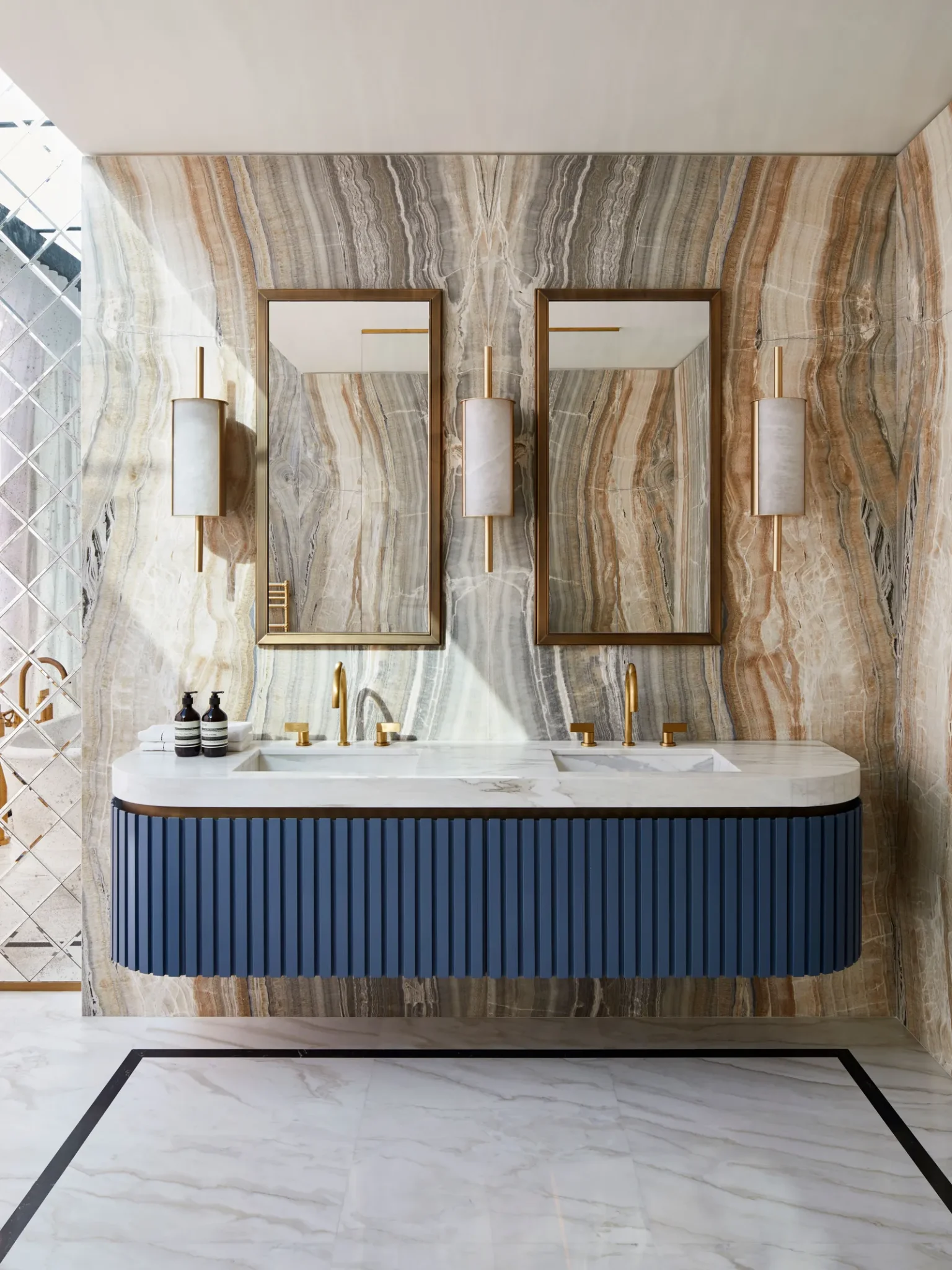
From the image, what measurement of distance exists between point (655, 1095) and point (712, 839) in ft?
2.28

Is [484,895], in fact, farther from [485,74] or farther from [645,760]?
[485,74]

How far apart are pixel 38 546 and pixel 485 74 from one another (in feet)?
6.46

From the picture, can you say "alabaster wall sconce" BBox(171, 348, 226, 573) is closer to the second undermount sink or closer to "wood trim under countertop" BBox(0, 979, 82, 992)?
the second undermount sink

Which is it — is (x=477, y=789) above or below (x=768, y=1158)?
above

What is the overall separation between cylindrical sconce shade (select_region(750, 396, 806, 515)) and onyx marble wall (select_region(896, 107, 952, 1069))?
0.35 metres

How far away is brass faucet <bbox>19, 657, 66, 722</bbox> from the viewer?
309 cm

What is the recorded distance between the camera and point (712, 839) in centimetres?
244

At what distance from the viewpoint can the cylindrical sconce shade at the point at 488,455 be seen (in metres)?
2.79

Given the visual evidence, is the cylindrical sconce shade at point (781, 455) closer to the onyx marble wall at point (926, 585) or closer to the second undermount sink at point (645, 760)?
the onyx marble wall at point (926, 585)

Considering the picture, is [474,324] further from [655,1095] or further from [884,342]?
[655,1095]

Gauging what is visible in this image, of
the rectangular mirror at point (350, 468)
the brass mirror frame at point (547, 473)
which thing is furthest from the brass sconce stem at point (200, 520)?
the brass mirror frame at point (547, 473)

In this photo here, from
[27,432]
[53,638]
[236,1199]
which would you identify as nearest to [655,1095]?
[236,1199]

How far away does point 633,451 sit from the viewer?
289 centimetres

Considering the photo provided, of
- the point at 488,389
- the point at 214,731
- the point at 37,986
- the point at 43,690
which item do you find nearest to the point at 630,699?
the point at 488,389
